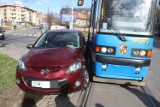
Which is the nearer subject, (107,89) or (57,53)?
(57,53)

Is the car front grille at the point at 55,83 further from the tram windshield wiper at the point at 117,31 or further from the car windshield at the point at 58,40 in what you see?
the tram windshield wiper at the point at 117,31

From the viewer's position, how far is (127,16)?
629cm

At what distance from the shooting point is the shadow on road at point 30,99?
5.03 metres

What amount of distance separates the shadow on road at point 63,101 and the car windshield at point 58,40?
169cm

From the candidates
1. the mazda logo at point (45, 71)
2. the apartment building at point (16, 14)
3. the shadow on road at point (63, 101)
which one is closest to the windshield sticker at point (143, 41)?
the shadow on road at point (63, 101)

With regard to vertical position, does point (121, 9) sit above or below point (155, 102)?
above

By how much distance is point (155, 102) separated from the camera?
556cm

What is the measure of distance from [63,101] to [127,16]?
2.90 metres

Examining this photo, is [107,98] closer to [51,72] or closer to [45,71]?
[51,72]

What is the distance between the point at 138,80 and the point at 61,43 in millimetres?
2530

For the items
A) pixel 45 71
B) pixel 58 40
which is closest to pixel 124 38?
pixel 58 40

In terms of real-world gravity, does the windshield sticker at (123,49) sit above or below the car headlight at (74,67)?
above

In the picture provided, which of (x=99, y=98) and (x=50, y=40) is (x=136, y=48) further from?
(x=50, y=40)

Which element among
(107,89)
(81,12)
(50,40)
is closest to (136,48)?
(107,89)
